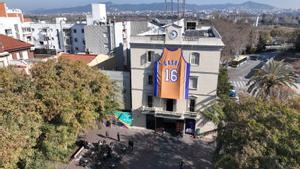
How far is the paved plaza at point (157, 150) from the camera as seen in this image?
27.7 metres

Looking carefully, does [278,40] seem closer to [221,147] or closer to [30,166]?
[221,147]

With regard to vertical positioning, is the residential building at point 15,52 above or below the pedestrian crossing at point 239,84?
above

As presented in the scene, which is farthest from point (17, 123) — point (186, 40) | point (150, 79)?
point (186, 40)

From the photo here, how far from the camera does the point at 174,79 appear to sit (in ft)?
101

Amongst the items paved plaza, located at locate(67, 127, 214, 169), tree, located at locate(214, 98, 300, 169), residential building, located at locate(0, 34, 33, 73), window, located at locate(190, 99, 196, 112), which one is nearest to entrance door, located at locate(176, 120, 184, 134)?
paved plaza, located at locate(67, 127, 214, 169)

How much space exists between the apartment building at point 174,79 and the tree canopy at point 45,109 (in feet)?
22.8

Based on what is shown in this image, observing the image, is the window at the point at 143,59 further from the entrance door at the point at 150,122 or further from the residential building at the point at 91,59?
the residential building at the point at 91,59

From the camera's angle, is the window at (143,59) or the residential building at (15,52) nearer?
the window at (143,59)

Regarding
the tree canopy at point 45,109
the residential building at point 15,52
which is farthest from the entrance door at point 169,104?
the residential building at point 15,52

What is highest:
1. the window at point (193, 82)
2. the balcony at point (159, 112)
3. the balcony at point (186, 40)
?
the balcony at point (186, 40)

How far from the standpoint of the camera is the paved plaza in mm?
27656

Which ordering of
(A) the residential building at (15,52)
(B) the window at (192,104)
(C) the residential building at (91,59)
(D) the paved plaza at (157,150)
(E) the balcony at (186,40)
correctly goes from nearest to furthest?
(D) the paved plaza at (157,150), (E) the balcony at (186,40), (A) the residential building at (15,52), (B) the window at (192,104), (C) the residential building at (91,59)

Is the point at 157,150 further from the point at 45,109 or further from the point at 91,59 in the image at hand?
the point at 91,59

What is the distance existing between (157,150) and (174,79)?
9633mm
